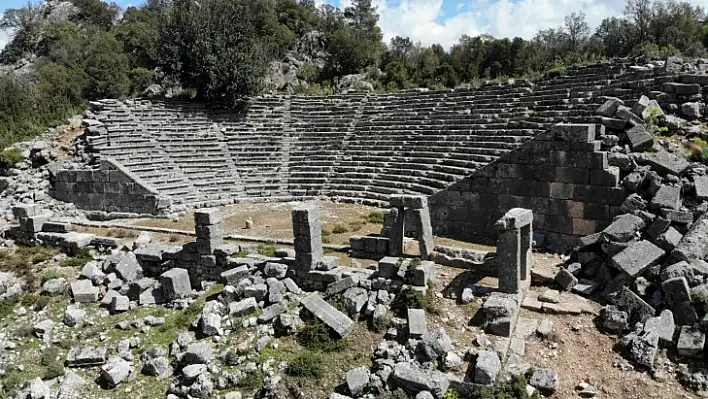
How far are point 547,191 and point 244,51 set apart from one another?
775 inches

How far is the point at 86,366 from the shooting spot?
32.6 ft

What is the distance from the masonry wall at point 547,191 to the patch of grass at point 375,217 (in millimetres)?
2283

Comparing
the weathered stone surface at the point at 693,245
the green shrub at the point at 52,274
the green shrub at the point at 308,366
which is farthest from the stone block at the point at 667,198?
the green shrub at the point at 52,274

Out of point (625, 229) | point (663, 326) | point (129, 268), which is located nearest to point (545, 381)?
point (663, 326)

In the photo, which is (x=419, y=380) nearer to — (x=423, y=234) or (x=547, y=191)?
(x=423, y=234)

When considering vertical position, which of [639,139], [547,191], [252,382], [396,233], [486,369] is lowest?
[252,382]

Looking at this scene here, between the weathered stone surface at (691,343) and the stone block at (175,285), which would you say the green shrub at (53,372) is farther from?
the weathered stone surface at (691,343)

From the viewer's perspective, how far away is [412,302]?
9930 millimetres

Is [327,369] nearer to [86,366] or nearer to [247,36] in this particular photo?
[86,366]

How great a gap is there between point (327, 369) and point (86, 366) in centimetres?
484

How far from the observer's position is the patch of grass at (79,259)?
14438mm

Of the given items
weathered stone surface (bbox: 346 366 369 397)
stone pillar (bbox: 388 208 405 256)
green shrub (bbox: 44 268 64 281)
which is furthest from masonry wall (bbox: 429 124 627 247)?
green shrub (bbox: 44 268 64 281)

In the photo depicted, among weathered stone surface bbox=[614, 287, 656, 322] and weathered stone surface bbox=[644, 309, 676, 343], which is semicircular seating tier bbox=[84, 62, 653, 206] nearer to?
weathered stone surface bbox=[614, 287, 656, 322]

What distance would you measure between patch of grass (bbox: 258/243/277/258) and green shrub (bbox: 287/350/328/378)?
4.47 metres
